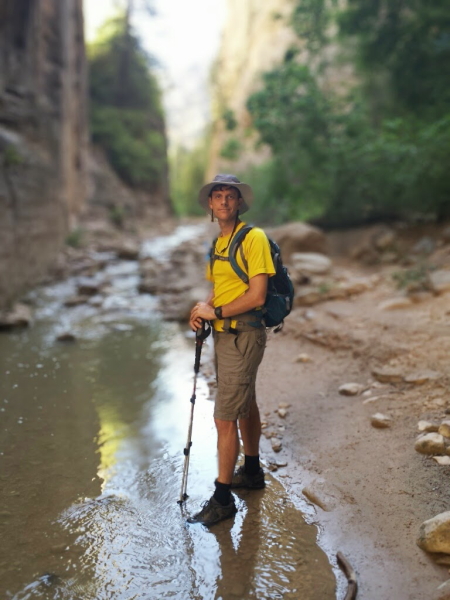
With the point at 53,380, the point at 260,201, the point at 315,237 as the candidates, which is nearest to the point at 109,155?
the point at 260,201

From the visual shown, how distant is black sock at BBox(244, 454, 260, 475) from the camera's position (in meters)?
3.23

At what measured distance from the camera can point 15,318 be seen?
24.1 feet

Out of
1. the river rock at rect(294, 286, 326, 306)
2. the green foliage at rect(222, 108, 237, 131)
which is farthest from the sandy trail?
the green foliage at rect(222, 108, 237, 131)

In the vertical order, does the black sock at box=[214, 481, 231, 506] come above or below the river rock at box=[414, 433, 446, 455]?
below

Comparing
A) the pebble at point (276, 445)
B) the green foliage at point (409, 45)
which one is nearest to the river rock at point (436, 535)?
the pebble at point (276, 445)

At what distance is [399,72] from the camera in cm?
1148

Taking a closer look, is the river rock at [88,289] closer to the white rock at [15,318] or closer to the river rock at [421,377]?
the white rock at [15,318]

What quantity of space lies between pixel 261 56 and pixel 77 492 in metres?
37.3

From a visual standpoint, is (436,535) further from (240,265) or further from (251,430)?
(240,265)

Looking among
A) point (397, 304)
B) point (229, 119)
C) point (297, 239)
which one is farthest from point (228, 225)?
point (229, 119)

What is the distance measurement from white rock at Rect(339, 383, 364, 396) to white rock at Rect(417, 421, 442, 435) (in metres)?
0.87

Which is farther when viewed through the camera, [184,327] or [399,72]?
[399,72]

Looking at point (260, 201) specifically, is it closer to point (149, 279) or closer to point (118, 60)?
point (149, 279)

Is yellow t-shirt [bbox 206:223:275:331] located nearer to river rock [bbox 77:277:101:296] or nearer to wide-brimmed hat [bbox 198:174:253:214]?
wide-brimmed hat [bbox 198:174:253:214]
